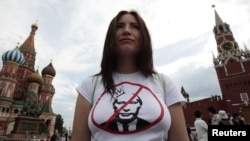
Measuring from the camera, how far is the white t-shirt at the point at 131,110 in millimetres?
1146

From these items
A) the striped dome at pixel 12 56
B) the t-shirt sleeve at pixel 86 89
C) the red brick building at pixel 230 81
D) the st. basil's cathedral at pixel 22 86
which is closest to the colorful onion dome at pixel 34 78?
the st. basil's cathedral at pixel 22 86

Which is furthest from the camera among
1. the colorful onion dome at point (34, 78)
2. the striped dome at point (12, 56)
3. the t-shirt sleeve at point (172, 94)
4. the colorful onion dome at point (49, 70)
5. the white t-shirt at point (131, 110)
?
the colorful onion dome at point (49, 70)

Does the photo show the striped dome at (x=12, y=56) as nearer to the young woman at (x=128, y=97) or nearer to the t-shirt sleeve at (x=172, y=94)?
the young woman at (x=128, y=97)

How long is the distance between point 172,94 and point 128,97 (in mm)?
392

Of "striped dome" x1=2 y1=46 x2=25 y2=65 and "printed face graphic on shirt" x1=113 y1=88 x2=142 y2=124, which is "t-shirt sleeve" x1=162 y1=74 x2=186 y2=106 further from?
"striped dome" x1=2 y1=46 x2=25 y2=65

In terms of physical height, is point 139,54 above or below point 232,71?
below

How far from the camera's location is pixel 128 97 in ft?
4.23

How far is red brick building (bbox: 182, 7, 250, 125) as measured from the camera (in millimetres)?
31891

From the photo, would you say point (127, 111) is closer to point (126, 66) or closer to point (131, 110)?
point (131, 110)

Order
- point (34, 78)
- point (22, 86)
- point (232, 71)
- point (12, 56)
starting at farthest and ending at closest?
point (22, 86) < point (34, 78) < point (232, 71) < point (12, 56)

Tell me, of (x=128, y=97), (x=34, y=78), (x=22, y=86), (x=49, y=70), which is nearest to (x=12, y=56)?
(x=34, y=78)

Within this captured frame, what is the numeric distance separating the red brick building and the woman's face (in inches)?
1441

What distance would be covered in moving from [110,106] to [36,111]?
2301 cm

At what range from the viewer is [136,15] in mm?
1689
